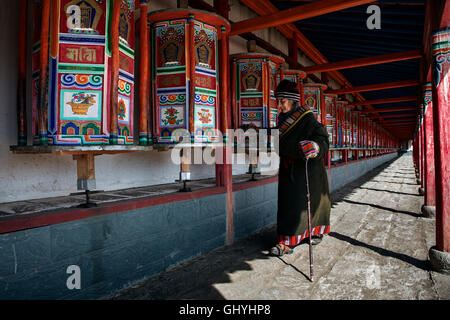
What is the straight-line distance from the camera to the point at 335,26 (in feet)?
20.0

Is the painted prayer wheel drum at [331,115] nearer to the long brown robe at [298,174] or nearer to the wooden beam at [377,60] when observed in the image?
the wooden beam at [377,60]

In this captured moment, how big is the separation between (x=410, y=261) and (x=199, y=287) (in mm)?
2276

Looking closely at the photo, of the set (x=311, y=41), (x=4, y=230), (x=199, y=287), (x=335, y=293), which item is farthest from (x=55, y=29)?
(x=311, y=41)

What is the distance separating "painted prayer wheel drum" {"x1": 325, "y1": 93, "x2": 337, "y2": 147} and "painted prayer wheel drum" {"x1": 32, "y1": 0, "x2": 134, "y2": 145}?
7.13 meters

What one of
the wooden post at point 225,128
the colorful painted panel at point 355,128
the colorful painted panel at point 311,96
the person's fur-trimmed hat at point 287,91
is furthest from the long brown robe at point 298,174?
the colorful painted panel at point 355,128

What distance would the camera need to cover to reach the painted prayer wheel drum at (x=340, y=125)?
378 inches

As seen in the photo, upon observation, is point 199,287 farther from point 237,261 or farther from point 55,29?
point 55,29

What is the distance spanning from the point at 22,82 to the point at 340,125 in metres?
9.25

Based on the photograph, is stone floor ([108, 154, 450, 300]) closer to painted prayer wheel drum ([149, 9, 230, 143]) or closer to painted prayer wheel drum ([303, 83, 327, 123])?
painted prayer wheel drum ([149, 9, 230, 143])

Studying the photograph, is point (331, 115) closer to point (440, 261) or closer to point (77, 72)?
point (440, 261)

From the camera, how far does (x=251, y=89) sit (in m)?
4.68

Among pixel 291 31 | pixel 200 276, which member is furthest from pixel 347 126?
pixel 200 276

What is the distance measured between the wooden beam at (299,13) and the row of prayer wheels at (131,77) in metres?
0.49

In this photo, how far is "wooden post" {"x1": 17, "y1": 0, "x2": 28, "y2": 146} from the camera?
241cm
